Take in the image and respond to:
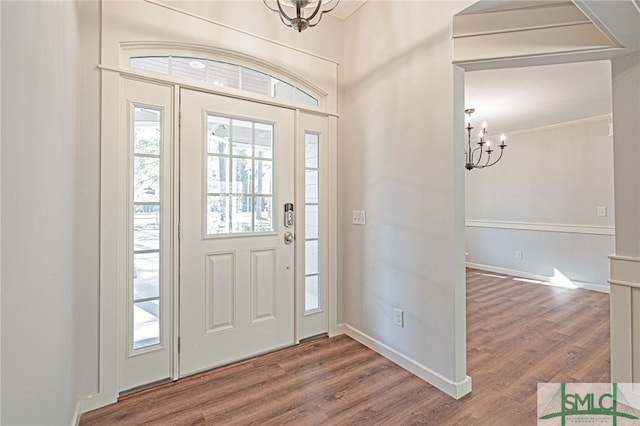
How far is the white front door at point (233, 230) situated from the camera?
6.95 feet

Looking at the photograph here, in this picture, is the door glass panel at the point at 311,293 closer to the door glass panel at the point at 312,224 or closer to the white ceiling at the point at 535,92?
the door glass panel at the point at 312,224

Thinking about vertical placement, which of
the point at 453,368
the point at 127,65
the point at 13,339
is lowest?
the point at 453,368

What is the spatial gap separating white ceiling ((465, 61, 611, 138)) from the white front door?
7.05ft

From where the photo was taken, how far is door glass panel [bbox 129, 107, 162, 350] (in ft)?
6.39

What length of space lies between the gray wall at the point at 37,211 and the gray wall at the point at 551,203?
589 centimetres

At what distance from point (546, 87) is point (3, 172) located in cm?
431

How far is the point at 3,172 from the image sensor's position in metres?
0.74

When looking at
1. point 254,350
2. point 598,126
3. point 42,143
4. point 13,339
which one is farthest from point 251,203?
point 598,126

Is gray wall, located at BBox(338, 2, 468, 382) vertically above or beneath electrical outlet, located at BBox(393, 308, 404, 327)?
above

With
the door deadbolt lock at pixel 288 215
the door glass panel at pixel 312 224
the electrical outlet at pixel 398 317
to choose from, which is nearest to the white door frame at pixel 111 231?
the door deadbolt lock at pixel 288 215

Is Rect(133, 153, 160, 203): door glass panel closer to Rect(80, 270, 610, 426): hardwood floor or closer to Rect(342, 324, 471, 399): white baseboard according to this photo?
Rect(80, 270, 610, 426): hardwood floor

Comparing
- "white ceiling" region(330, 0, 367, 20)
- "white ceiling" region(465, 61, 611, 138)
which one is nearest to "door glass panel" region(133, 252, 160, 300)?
"white ceiling" region(330, 0, 367, 20)

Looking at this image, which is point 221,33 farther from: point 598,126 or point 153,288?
point 598,126

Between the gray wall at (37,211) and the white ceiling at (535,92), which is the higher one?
the white ceiling at (535,92)
